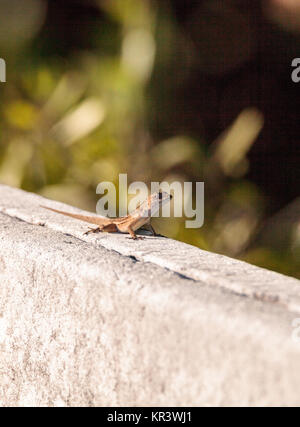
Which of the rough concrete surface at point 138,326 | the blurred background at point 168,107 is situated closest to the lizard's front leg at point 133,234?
the rough concrete surface at point 138,326

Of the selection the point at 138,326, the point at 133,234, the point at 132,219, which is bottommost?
the point at 138,326

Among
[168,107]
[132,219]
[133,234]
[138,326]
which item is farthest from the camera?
[168,107]

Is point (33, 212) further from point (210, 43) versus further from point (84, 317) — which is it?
point (210, 43)

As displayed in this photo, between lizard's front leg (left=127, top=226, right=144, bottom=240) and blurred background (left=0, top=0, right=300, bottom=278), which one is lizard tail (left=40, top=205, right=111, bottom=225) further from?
blurred background (left=0, top=0, right=300, bottom=278)

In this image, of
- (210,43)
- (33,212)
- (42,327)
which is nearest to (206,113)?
(210,43)

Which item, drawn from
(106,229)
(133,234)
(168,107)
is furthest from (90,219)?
(168,107)

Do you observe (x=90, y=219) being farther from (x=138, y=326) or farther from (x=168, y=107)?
(x=168, y=107)

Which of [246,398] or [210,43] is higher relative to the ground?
[210,43]
